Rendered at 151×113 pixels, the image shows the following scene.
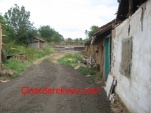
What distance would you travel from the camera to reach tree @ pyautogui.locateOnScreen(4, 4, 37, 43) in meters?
37.0

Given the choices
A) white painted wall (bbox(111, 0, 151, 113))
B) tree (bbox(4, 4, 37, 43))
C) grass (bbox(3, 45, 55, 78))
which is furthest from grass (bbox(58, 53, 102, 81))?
tree (bbox(4, 4, 37, 43))

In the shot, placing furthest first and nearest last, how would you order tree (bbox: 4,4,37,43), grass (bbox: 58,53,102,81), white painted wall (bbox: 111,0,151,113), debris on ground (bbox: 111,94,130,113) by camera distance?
tree (bbox: 4,4,37,43), grass (bbox: 58,53,102,81), debris on ground (bbox: 111,94,130,113), white painted wall (bbox: 111,0,151,113)

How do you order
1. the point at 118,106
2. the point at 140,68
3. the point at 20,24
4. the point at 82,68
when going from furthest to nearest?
the point at 20,24 → the point at 82,68 → the point at 118,106 → the point at 140,68

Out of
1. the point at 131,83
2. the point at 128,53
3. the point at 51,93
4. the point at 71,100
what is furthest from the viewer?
the point at 51,93

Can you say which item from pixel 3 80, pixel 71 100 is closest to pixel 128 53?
pixel 71 100

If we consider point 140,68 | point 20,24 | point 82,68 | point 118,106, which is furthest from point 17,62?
point 20,24

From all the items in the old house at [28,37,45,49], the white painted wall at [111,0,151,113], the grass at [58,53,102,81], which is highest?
the old house at [28,37,45,49]

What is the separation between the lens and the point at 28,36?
3819 cm

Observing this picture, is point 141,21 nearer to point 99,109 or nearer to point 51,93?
point 99,109

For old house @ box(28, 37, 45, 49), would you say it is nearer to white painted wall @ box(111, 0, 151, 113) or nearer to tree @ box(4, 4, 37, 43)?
tree @ box(4, 4, 37, 43)

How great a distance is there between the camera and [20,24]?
3728 cm

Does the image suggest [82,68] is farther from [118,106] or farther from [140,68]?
[140,68]

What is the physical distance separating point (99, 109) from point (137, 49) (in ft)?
8.45

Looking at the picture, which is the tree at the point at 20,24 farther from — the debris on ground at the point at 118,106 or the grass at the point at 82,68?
the debris on ground at the point at 118,106
